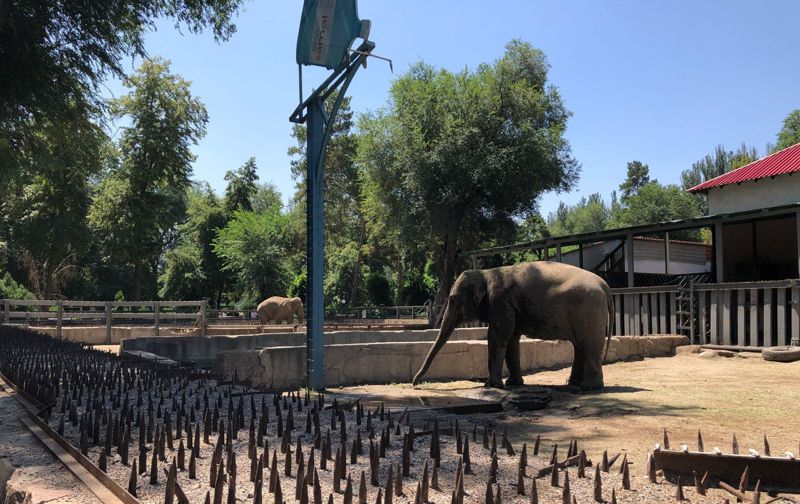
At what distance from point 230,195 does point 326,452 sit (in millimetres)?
50235

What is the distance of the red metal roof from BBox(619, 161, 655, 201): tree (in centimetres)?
7247

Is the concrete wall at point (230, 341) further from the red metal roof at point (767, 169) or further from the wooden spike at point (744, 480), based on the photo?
the red metal roof at point (767, 169)

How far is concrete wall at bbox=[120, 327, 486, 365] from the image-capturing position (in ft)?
47.3

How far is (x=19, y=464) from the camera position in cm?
466

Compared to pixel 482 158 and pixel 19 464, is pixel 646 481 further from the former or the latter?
pixel 482 158

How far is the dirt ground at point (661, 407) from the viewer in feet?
21.9

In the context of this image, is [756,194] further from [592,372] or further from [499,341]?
[499,341]

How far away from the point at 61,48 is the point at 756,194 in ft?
73.1

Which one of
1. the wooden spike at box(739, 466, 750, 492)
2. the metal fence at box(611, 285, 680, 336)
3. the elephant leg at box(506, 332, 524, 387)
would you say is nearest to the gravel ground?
the wooden spike at box(739, 466, 750, 492)

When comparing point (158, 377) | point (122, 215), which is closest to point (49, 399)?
point (158, 377)

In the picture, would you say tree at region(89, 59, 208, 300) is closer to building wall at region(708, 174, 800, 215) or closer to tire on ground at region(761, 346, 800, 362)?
building wall at region(708, 174, 800, 215)

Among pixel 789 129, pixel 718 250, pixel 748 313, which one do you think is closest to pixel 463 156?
pixel 718 250

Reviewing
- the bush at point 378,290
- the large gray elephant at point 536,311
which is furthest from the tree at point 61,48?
Answer: the bush at point 378,290

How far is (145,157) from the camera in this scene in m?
36.8
